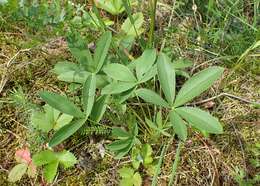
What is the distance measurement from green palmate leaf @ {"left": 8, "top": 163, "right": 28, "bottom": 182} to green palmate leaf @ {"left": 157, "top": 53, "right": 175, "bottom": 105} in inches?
22.9

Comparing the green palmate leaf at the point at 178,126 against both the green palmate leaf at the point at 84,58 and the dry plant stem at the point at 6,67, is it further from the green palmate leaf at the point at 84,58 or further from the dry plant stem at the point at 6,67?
the dry plant stem at the point at 6,67

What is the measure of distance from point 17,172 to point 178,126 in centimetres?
62

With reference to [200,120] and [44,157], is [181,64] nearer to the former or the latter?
[200,120]

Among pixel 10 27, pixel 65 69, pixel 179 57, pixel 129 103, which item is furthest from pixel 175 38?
pixel 10 27

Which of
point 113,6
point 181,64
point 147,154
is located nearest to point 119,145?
point 147,154

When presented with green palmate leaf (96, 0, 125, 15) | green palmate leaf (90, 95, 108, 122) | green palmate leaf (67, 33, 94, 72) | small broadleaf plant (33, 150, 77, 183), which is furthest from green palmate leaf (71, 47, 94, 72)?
green palmate leaf (96, 0, 125, 15)

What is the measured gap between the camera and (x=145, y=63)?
1451 mm

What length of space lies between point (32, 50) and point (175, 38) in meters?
0.59

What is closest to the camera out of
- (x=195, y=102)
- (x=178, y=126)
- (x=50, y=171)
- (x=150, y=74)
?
(x=178, y=126)

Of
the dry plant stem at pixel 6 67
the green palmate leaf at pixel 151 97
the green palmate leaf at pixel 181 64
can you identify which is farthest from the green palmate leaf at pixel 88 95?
the dry plant stem at pixel 6 67

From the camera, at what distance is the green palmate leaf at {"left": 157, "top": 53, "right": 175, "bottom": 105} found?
137cm

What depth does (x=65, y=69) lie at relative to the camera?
1.61 meters

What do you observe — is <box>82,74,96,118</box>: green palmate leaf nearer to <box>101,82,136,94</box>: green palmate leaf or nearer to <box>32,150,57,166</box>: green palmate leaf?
<box>101,82,136,94</box>: green palmate leaf

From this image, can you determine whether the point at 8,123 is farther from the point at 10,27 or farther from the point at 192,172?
the point at 192,172
